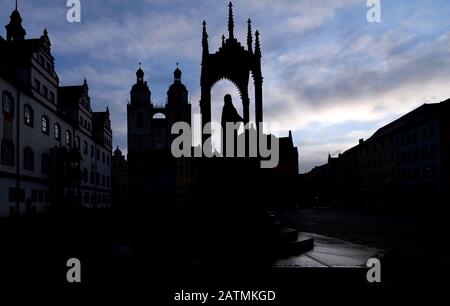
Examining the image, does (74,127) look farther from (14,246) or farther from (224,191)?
(224,191)

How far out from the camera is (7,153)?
30.2m

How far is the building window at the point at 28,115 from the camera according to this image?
33219 mm

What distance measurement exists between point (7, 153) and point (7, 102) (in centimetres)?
397

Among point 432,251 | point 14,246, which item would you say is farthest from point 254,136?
point 14,246

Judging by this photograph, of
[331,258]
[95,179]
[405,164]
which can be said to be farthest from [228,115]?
[405,164]

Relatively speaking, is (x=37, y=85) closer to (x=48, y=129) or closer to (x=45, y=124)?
(x=45, y=124)

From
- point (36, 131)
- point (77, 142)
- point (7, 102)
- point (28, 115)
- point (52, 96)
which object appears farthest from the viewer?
point (77, 142)

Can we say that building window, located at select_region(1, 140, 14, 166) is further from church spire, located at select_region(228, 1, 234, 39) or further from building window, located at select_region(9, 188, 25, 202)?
church spire, located at select_region(228, 1, 234, 39)

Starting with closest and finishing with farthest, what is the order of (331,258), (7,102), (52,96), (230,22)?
(331,258)
(230,22)
(7,102)
(52,96)

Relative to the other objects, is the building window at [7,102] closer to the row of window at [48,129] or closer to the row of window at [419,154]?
the row of window at [48,129]

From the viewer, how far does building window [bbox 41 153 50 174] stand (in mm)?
37250

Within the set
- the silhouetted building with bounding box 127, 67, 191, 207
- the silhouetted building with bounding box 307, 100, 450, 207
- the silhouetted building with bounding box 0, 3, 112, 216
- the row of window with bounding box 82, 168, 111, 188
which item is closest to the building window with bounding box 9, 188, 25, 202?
the silhouetted building with bounding box 0, 3, 112, 216

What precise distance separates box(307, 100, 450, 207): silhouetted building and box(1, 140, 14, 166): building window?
47337 millimetres
